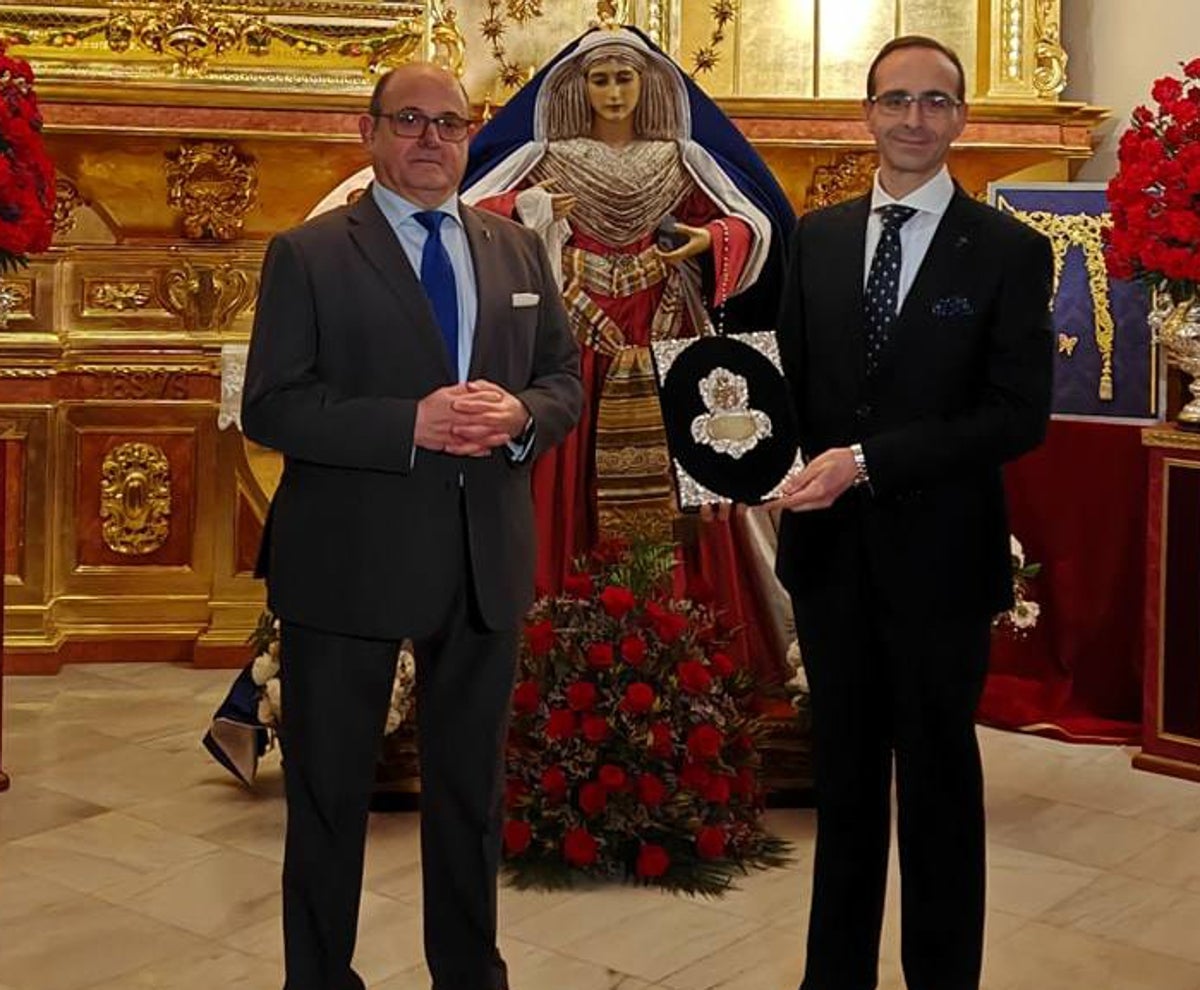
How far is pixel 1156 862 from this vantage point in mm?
4281

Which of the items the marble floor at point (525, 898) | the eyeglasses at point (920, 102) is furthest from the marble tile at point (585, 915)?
the eyeglasses at point (920, 102)

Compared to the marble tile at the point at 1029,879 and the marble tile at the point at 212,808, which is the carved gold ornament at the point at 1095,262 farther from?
the marble tile at the point at 212,808

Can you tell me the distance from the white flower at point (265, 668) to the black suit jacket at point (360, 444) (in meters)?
1.67

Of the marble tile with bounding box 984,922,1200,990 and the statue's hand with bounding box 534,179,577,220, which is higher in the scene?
the statue's hand with bounding box 534,179,577,220

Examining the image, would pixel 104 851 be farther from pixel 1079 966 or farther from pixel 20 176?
pixel 1079 966

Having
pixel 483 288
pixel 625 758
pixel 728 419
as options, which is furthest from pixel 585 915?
pixel 483 288

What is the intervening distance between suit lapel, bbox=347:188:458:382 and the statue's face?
1.80 metres

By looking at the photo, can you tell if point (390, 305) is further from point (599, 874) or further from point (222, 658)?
point (222, 658)

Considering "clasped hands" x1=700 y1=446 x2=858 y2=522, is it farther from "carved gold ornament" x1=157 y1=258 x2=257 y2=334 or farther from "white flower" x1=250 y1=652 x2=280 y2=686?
"carved gold ornament" x1=157 y1=258 x2=257 y2=334

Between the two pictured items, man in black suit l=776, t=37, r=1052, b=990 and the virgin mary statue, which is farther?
the virgin mary statue

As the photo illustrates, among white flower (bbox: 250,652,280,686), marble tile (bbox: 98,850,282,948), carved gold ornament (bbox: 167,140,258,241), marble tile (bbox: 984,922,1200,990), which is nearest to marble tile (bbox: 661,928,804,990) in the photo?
marble tile (bbox: 984,922,1200,990)

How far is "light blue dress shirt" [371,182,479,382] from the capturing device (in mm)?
2938

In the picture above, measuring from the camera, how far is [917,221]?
2885mm

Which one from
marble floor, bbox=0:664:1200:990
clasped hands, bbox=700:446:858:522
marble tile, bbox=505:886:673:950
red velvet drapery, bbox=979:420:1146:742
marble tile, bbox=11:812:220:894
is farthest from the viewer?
red velvet drapery, bbox=979:420:1146:742
